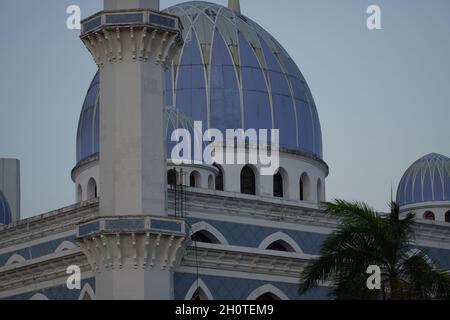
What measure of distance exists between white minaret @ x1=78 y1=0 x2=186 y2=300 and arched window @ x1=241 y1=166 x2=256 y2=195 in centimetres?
884

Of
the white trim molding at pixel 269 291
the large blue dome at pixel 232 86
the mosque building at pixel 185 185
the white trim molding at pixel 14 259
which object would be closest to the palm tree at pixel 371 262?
the mosque building at pixel 185 185

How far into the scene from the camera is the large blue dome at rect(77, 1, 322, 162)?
124 feet

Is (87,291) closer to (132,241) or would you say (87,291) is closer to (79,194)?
(132,241)

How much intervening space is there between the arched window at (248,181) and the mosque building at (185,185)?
0.06 m

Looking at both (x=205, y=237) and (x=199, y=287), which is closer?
(x=199, y=287)

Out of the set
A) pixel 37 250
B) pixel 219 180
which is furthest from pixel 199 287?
pixel 37 250

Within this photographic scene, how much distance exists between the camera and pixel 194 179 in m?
35.1

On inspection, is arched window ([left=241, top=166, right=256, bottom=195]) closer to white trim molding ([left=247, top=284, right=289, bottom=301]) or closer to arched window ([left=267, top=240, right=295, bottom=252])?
arched window ([left=267, top=240, right=295, bottom=252])

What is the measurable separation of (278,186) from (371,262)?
14.0 meters

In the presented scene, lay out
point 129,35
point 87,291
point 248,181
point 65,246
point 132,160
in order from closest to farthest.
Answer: point 132,160
point 129,35
point 87,291
point 65,246
point 248,181

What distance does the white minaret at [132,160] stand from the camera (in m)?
28.5

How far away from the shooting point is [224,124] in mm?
37500

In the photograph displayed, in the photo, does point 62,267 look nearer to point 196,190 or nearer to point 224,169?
point 196,190
